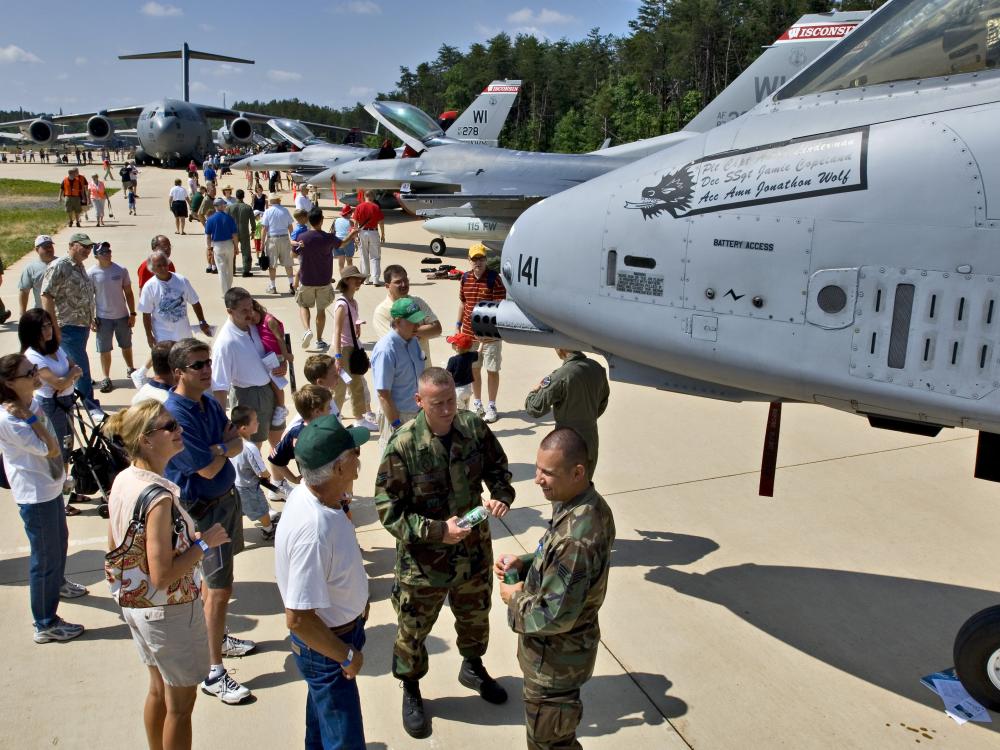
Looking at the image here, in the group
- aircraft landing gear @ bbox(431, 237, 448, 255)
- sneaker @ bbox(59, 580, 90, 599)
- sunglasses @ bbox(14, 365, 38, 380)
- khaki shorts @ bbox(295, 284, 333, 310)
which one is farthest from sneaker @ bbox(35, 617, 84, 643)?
aircraft landing gear @ bbox(431, 237, 448, 255)

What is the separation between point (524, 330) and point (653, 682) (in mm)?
2337

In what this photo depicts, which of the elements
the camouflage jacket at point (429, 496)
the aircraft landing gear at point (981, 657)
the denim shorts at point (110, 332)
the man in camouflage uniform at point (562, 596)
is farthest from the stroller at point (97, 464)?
the aircraft landing gear at point (981, 657)

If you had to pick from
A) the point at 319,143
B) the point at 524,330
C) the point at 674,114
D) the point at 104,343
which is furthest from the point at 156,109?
the point at 524,330

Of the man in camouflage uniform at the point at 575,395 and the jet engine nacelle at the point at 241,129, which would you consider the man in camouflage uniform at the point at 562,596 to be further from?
the jet engine nacelle at the point at 241,129

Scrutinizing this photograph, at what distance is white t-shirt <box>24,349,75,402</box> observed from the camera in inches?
208

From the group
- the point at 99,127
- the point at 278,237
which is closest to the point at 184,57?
the point at 99,127

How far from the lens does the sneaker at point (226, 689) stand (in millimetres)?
3910

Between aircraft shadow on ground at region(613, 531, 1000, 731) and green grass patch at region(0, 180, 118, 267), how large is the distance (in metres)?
17.4

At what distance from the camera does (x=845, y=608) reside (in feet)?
15.6

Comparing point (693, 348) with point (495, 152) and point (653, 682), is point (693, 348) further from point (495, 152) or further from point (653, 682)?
point (495, 152)

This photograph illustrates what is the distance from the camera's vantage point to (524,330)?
510 cm

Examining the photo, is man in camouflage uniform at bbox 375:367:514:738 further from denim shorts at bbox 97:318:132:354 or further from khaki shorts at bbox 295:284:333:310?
khaki shorts at bbox 295:284:333:310

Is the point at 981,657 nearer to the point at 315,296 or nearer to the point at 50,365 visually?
the point at 50,365

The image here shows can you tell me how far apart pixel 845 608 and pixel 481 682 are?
7.99 ft
